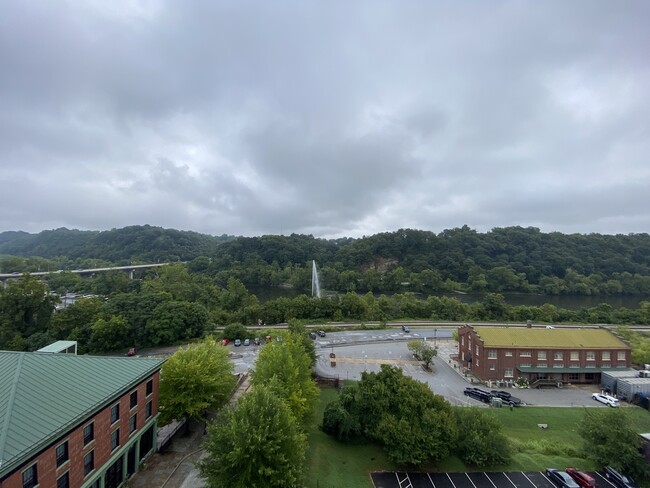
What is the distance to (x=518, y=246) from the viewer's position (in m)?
153

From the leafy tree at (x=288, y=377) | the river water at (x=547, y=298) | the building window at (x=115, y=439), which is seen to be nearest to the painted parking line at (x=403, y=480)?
the leafy tree at (x=288, y=377)

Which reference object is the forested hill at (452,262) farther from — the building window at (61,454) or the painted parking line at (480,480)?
the building window at (61,454)

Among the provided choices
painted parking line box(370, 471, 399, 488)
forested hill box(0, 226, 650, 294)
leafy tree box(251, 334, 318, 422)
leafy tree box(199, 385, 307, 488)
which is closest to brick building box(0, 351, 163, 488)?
leafy tree box(199, 385, 307, 488)

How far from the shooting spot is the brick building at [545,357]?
135 feet

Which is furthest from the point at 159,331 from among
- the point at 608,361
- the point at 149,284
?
the point at 608,361

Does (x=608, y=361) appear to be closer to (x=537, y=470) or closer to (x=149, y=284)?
(x=537, y=470)

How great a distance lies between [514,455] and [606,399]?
17.8 meters

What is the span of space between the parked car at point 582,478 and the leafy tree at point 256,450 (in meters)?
18.6

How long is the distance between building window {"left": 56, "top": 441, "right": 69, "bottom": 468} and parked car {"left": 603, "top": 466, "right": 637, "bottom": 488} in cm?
3281

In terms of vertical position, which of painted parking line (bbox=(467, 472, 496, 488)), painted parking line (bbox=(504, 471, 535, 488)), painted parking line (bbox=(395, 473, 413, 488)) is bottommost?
painted parking line (bbox=(504, 471, 535, 488))

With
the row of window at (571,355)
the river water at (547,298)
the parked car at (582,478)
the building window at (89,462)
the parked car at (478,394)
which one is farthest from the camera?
the river water at (547,298)

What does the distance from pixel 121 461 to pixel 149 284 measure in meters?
76.5

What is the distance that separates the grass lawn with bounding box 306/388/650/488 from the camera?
2320 centimetres

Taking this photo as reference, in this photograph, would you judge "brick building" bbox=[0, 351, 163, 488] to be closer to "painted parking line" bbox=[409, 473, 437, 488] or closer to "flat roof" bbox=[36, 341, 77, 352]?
"flat roof" bbox=[36, 341, 77, 352]
